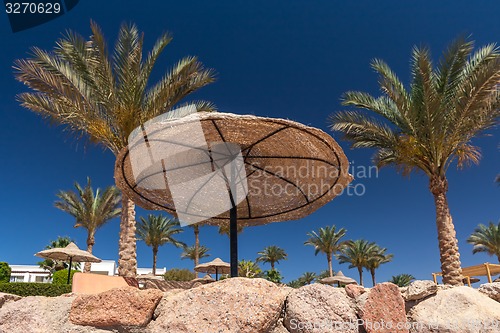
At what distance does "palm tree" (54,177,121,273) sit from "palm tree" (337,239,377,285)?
21.9 meters

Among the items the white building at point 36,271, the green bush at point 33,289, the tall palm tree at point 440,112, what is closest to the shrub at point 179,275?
the white building at point 36,271

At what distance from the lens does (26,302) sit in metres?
2.16

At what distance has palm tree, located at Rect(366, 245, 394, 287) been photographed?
1461 inches

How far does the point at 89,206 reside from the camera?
25.9 meters

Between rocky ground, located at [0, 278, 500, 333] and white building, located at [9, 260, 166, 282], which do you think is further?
white building, located at [9, 260, 166, 282]

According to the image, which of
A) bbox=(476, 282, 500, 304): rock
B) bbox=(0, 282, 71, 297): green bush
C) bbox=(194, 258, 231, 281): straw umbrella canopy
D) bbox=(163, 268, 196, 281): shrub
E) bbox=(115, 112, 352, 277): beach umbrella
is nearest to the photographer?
bbox=(476, 282, 500, 304): rock

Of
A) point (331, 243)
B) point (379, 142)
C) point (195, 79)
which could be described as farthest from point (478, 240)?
point (195, 79)

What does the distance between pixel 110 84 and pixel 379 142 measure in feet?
25.5

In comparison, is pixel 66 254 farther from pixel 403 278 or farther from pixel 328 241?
pixel 403 278

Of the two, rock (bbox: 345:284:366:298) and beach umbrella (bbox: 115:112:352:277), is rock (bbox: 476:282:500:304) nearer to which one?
rock (bbox: 345:284:366:298)

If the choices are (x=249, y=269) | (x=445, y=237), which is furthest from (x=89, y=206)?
(x=445, y=237)

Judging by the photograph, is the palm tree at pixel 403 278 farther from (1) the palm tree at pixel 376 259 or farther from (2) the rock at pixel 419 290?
(2) the rock at pixel 419 290

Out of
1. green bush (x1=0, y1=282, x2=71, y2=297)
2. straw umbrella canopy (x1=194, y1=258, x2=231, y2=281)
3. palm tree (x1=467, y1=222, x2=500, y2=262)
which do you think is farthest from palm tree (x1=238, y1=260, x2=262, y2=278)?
green bush (x1=0, y1=282, x2=71, y2=297)

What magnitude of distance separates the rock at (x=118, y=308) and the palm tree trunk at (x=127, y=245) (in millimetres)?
7320
